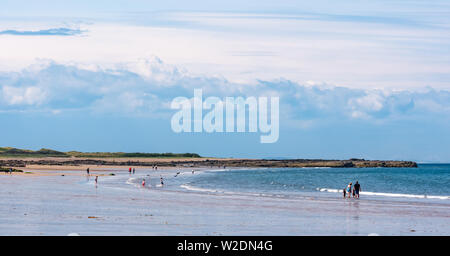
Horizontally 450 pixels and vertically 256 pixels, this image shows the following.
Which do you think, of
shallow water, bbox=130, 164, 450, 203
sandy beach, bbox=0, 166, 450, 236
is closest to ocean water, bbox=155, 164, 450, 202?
shallow water, bbox=130, 164, 450, 203

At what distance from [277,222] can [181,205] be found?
442 inches

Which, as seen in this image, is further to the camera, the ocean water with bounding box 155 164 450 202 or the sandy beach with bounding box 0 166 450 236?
the ocean water with bounding box 155 164 450 202

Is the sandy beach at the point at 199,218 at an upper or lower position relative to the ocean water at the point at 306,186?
lower

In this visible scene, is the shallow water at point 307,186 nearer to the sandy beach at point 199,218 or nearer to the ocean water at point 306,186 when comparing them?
the ocean water at point 306,186

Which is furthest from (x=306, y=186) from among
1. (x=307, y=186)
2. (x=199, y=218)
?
(x=199, y=218)

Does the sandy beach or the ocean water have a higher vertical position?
the ocean water

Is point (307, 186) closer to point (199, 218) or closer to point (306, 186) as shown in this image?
point (306, 186)

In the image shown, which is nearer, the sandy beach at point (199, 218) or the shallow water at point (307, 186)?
the sandy beach at point (199, 218)

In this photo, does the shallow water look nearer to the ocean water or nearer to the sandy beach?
the ocean water

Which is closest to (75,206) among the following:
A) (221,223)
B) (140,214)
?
(140,214)

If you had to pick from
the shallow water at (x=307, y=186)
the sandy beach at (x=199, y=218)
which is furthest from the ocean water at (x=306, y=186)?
the sandy beach at (x=199, y=218)
